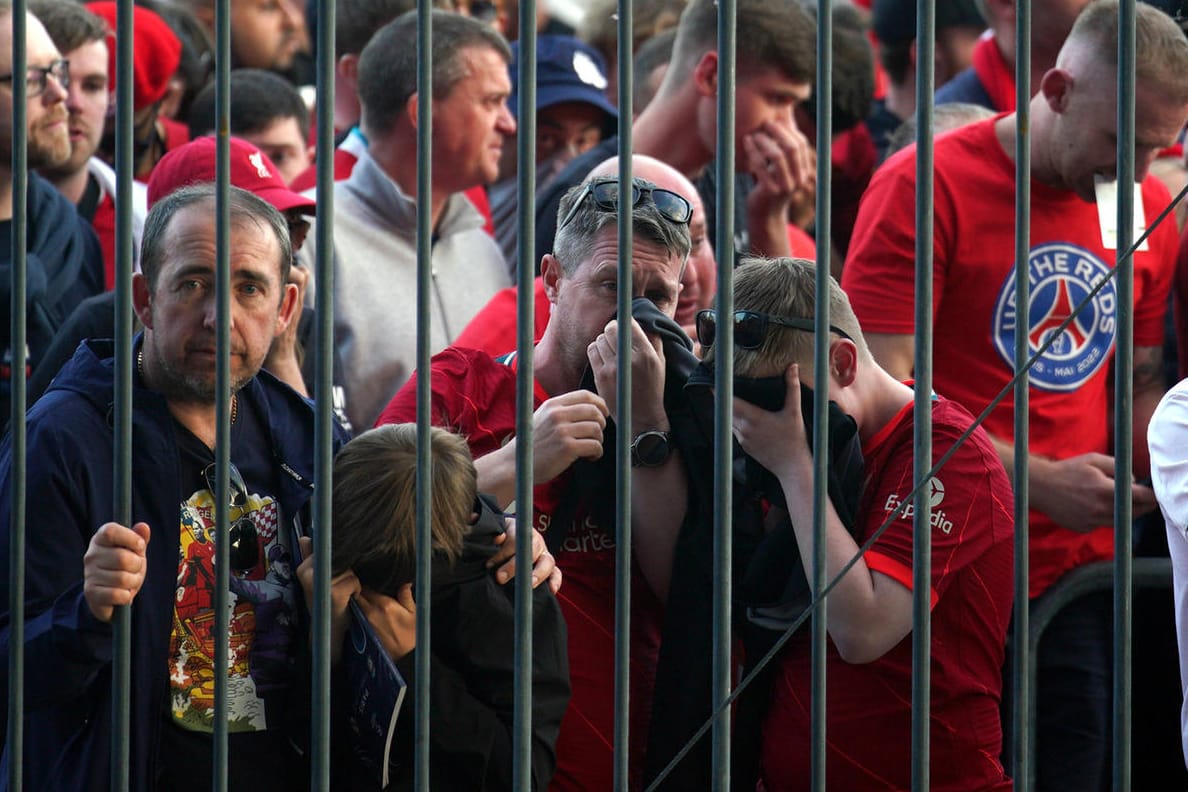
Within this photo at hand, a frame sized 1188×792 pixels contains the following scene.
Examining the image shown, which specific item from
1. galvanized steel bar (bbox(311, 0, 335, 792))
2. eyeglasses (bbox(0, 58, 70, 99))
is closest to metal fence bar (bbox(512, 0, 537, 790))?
galvanized steel bar (bbox(311, 0, 335, 792))

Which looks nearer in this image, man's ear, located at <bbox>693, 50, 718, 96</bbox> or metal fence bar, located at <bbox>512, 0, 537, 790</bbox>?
metal fence bar, located at <bbox>512, 0, 537, 790</bbox>

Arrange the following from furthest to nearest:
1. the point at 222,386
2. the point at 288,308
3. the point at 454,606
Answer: the point at 288,308 → the point at 454,606 → the point at 222,386

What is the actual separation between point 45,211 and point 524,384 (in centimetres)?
225

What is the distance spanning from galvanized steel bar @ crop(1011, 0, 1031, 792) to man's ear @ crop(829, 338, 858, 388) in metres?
0.47

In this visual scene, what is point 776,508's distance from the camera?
2.86 metres

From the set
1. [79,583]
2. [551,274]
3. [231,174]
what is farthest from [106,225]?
[79,583]

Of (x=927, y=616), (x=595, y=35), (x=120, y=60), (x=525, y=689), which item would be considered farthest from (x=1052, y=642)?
(x=595, y=35)

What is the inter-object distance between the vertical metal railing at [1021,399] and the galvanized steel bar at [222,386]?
43.1 inches

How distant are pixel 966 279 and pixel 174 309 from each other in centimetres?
183

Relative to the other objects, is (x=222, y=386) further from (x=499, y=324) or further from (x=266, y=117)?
(x=266, y=117)

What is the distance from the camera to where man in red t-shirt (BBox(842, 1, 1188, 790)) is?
3.78 meters

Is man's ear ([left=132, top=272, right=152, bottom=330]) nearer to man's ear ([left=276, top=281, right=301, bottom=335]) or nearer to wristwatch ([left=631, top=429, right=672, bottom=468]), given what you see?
man's ear ([left=276, top=281, right=301, bottom=335])

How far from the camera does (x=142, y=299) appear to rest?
2.94 meters

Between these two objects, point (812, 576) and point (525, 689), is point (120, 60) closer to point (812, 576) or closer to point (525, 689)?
point (525, 689)
